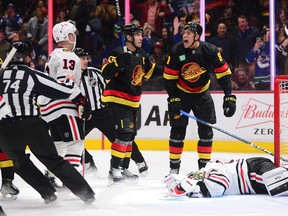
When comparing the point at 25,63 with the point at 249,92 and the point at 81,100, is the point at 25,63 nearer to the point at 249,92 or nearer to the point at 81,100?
the point at 81,100

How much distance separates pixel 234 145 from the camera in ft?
23.4

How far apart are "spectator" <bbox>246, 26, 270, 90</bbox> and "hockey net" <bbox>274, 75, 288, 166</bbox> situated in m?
2.30

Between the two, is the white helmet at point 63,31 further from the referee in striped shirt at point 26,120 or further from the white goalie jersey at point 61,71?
the referee in striped shirt at point 26,120

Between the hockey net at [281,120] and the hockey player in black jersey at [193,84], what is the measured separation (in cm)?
36

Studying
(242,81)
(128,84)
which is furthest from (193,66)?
(242,81)

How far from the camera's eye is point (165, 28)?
828 cm

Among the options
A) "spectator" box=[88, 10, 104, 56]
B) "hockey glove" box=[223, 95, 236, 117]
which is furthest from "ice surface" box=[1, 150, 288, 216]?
"spectator" box=[88, 10, 104, 56]

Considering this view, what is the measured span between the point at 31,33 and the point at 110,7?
105 centimetres

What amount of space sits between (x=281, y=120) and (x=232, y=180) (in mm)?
751

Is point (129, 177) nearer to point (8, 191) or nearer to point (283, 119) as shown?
point (8, 191)

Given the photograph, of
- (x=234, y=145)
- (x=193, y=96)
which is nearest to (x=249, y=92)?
(x=234, y=145)

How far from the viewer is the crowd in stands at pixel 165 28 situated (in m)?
7.49

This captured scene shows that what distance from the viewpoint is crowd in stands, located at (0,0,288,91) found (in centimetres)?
749

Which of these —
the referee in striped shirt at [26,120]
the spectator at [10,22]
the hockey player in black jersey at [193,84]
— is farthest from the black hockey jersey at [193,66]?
the spectator at [10,22]
